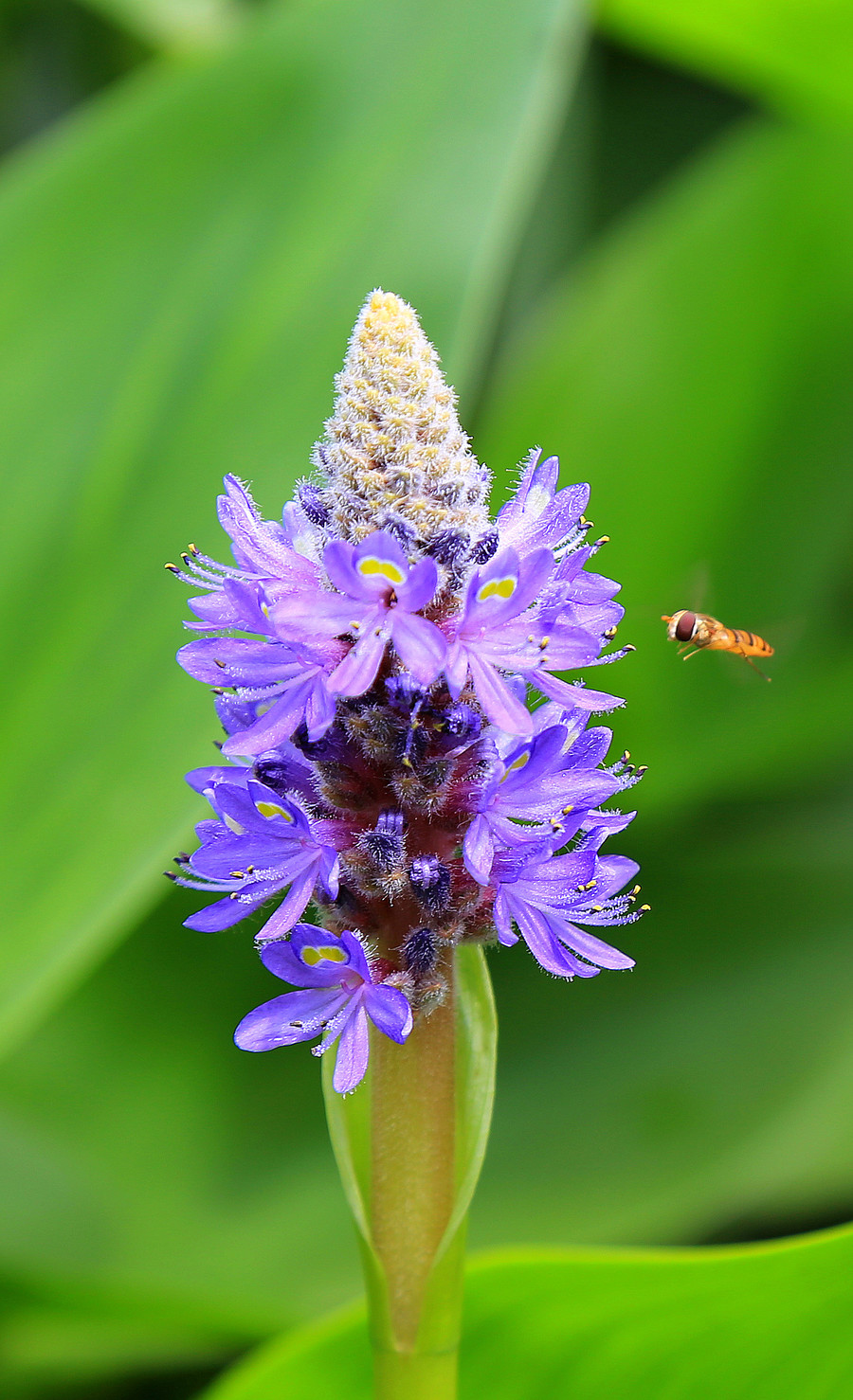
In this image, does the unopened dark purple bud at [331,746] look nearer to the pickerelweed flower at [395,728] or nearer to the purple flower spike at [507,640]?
the pickerelweed flower at [395,728]

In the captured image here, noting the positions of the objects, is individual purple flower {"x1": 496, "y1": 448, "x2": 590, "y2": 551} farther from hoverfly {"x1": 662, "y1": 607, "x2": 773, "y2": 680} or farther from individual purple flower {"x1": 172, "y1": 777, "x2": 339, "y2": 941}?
hoverfly {"x1": 662, "y1": 607, "x2": 773, "y2": 680}

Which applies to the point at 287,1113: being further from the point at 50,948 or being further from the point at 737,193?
the point at 737,193

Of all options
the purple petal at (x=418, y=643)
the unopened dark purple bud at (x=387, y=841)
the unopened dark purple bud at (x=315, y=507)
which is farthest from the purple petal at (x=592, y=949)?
the unopened dark purple bud at (x=315, y=507)

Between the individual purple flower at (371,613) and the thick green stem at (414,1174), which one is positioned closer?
the individual purple flower at (371,613)

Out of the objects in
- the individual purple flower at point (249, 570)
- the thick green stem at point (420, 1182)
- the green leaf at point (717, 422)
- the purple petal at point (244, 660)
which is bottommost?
the thick green stem at point (420, 1182)

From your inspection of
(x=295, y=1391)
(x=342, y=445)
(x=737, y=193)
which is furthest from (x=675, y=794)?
(x=342, y=445)

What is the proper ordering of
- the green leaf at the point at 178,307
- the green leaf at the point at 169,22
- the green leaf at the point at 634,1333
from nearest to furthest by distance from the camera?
1. the green leaf at the point at 634,1333
2. the green leaf at the point at 178,307
3. the green leaf at the point at 169,22

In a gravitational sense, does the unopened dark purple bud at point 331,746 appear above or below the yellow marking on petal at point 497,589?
below
